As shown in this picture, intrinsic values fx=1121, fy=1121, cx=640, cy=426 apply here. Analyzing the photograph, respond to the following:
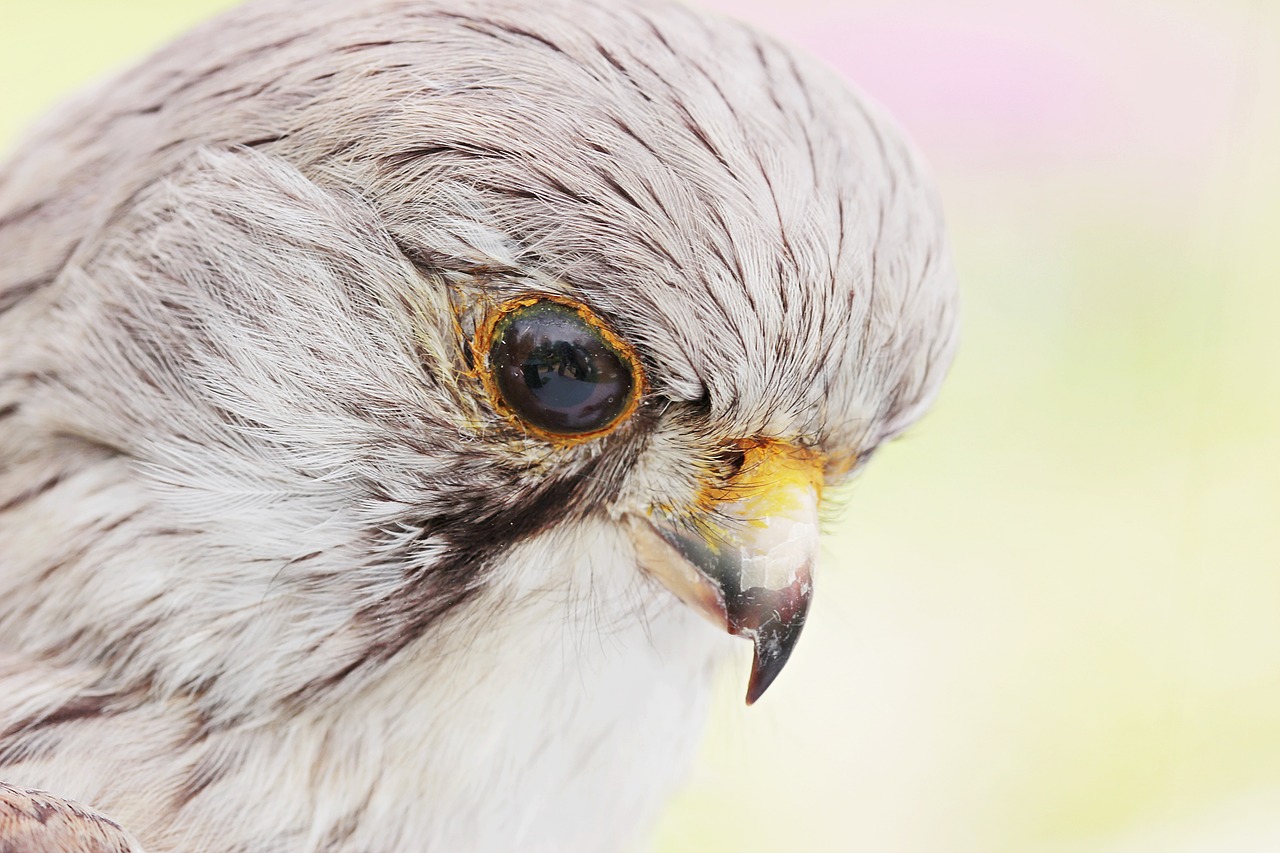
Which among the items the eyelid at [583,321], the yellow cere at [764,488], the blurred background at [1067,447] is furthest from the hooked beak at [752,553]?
the blurred background at [1067,447]

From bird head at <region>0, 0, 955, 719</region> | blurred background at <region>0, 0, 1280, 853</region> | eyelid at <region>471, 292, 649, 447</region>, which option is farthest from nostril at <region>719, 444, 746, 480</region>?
blurred background at <region>0, 0, 1280, 853</region>

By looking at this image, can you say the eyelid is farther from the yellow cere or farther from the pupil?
the yellow cere

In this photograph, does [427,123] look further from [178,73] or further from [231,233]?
[178,73]

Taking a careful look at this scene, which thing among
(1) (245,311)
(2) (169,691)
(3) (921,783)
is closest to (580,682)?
(2) (169,691)

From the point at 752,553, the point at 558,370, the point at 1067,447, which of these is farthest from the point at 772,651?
the point at 1067,447

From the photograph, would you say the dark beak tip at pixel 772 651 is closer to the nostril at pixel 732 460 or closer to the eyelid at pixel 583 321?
the nostril at pixel 732 460

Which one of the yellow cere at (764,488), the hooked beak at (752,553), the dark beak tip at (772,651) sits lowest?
the dark beak tip at (772,651)
